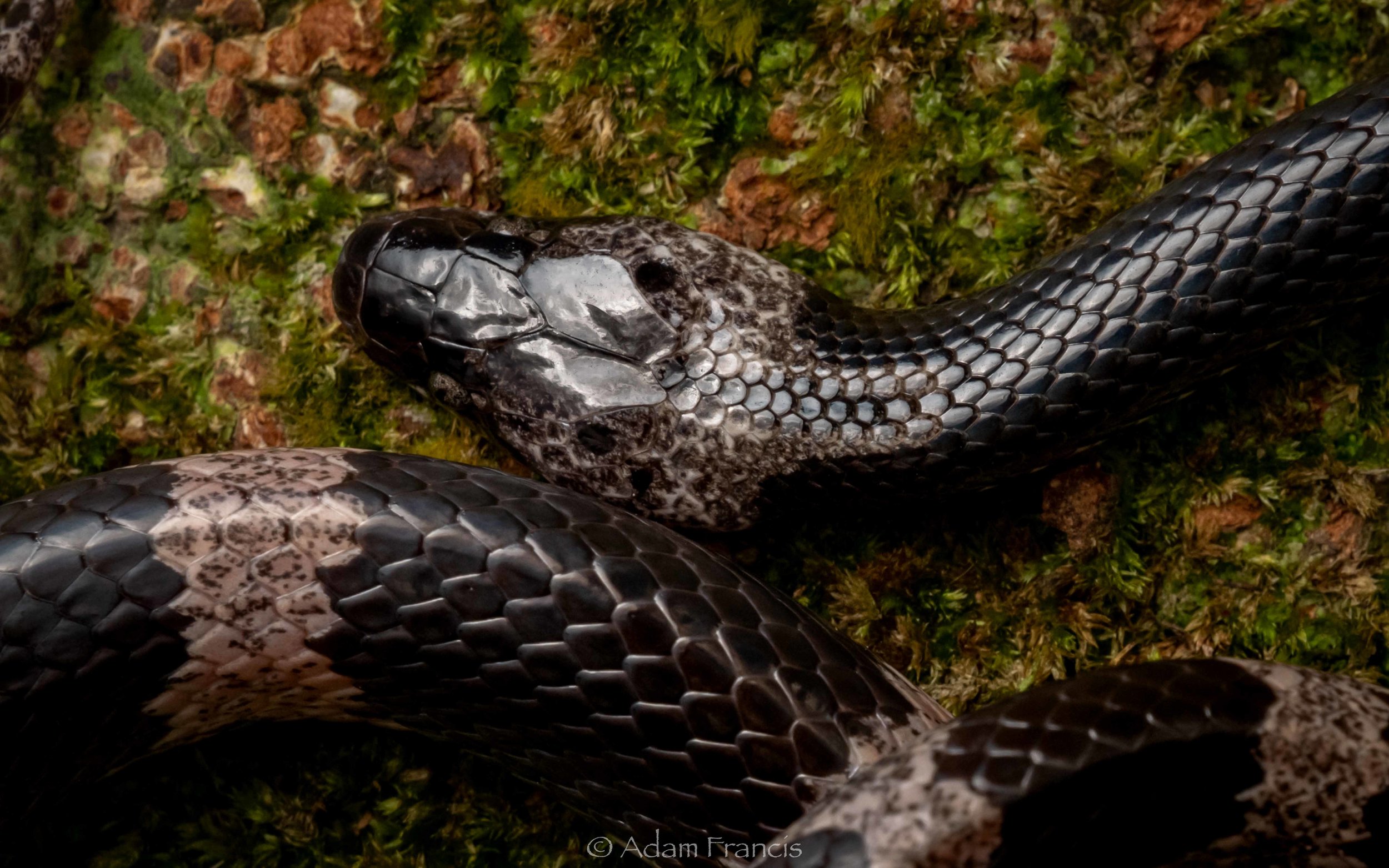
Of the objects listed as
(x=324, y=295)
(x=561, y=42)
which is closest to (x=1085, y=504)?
(x=561, y=42)

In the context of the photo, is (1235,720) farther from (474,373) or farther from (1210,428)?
(474,373)

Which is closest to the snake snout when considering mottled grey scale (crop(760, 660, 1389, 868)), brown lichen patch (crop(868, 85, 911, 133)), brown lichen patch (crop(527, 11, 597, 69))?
brown lichen patch (crop(527, 11, 597, 69))

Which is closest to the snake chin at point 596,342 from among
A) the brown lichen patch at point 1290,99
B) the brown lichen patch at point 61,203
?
the brown lichen patch at point 61,203

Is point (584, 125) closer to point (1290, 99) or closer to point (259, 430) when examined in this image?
point (259, 430)

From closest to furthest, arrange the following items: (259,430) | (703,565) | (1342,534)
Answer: (703,565) < (1342,534) < (259,430)

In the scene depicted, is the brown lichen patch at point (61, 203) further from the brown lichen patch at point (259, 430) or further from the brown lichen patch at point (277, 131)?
the brown lichen patch at point (259, 430)
